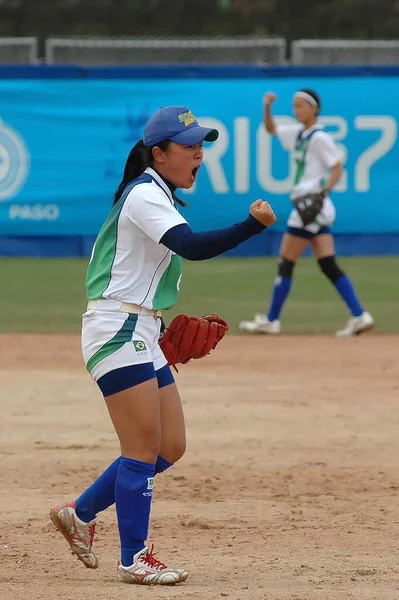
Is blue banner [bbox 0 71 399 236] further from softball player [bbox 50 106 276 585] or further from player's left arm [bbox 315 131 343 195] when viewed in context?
softball player [bbox 50 106 276 585]

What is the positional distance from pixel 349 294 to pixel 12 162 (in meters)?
6.68

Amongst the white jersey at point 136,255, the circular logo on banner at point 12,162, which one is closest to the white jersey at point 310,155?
the circular logo on banner at point 12,162

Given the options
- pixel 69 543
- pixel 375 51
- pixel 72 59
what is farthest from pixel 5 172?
pixel 69 543

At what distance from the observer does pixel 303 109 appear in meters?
10.9

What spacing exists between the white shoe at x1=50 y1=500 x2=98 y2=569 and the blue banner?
11.3 meters

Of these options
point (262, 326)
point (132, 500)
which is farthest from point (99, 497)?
point (262, 326)

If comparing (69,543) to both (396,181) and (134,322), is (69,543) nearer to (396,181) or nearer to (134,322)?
(134,322)

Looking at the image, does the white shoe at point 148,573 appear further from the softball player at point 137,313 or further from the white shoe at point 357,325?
the white shoe at point 357,325

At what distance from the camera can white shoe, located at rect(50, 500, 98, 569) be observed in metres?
5.03

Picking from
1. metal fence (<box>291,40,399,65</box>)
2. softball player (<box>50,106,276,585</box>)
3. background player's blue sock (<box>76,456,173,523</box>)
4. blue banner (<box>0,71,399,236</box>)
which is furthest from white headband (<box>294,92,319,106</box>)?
metal fence (<box>291,40,399,65</box>)

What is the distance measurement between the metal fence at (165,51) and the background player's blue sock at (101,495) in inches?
584

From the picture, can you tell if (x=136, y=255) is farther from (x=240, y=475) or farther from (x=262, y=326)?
(x=262, y=326)

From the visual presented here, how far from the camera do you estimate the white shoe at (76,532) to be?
503 centimetres

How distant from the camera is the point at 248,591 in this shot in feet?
15.5
